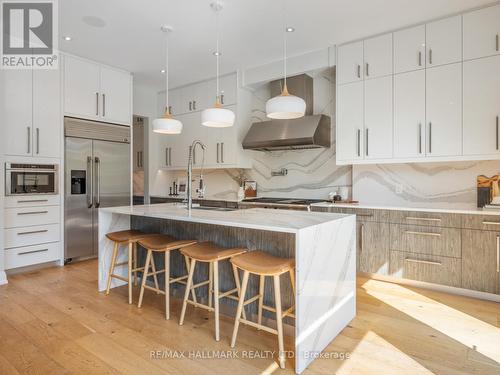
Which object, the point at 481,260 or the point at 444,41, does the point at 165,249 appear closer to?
the point at 481,260

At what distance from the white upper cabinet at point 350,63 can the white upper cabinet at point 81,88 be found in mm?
3252

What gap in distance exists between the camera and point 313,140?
3.87 m

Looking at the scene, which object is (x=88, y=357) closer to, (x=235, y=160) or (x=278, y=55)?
(x=235, y=160)

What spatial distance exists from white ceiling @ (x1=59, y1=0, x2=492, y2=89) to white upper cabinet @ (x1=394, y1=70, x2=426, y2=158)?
0.58 metres

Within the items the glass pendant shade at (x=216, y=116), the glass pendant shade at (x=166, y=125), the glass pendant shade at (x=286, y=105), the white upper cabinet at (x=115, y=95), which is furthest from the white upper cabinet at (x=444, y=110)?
the white upper cabinet at (x=115, y=95)

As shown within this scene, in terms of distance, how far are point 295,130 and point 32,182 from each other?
10.7ft

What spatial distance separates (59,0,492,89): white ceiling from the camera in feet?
9.60

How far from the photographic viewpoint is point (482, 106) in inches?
119

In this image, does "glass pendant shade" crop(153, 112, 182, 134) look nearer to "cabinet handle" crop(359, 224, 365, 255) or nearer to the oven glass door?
the oven glass door

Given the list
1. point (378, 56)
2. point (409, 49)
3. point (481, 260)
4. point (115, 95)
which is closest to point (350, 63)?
point (378, 56)

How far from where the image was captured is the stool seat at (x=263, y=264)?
190 centimetres

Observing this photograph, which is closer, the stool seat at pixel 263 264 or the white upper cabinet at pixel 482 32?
the stool seat at pixel 263 264

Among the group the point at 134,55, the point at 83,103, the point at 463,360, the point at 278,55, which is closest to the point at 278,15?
the point at 278,55

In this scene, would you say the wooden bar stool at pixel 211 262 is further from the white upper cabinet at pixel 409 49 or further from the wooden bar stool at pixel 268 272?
the white upper cabinet at pixel 409 49
